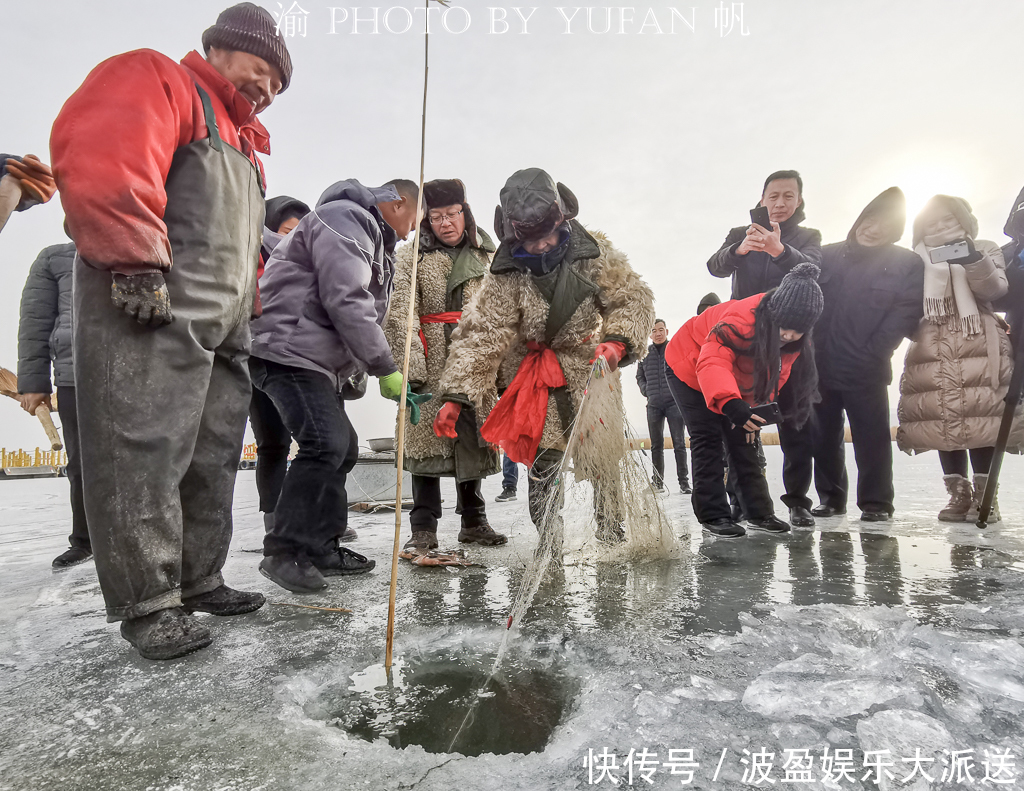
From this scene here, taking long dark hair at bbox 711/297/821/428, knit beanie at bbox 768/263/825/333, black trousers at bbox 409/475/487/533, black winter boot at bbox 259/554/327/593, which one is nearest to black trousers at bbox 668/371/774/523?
long dark hair at bbox 711/297/821/428

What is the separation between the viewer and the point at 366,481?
5.56m

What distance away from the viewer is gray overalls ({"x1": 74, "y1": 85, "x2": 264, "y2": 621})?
1541 millimetres

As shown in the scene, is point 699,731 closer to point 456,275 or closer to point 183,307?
point 183,307

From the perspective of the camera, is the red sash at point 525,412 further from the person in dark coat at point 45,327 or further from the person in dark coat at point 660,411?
the person in dark coat at point 660,411

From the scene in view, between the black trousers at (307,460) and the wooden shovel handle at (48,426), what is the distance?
1957 millimetres

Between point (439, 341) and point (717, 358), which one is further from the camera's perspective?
point (439, 341)

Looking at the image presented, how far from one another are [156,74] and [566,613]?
1.97 meters

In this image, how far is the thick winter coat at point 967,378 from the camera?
3679 millimetres

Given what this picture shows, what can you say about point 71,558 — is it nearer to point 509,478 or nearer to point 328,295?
point 328,295

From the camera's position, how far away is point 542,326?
9.91ft

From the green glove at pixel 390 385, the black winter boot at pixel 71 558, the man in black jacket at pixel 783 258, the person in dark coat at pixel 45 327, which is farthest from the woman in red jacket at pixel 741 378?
the person in dark coat at pixel 45 327

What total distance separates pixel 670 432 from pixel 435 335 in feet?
14.5

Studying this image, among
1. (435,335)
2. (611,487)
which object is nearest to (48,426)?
(435,335)

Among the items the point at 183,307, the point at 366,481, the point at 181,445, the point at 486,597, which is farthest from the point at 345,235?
the point at 366,481
